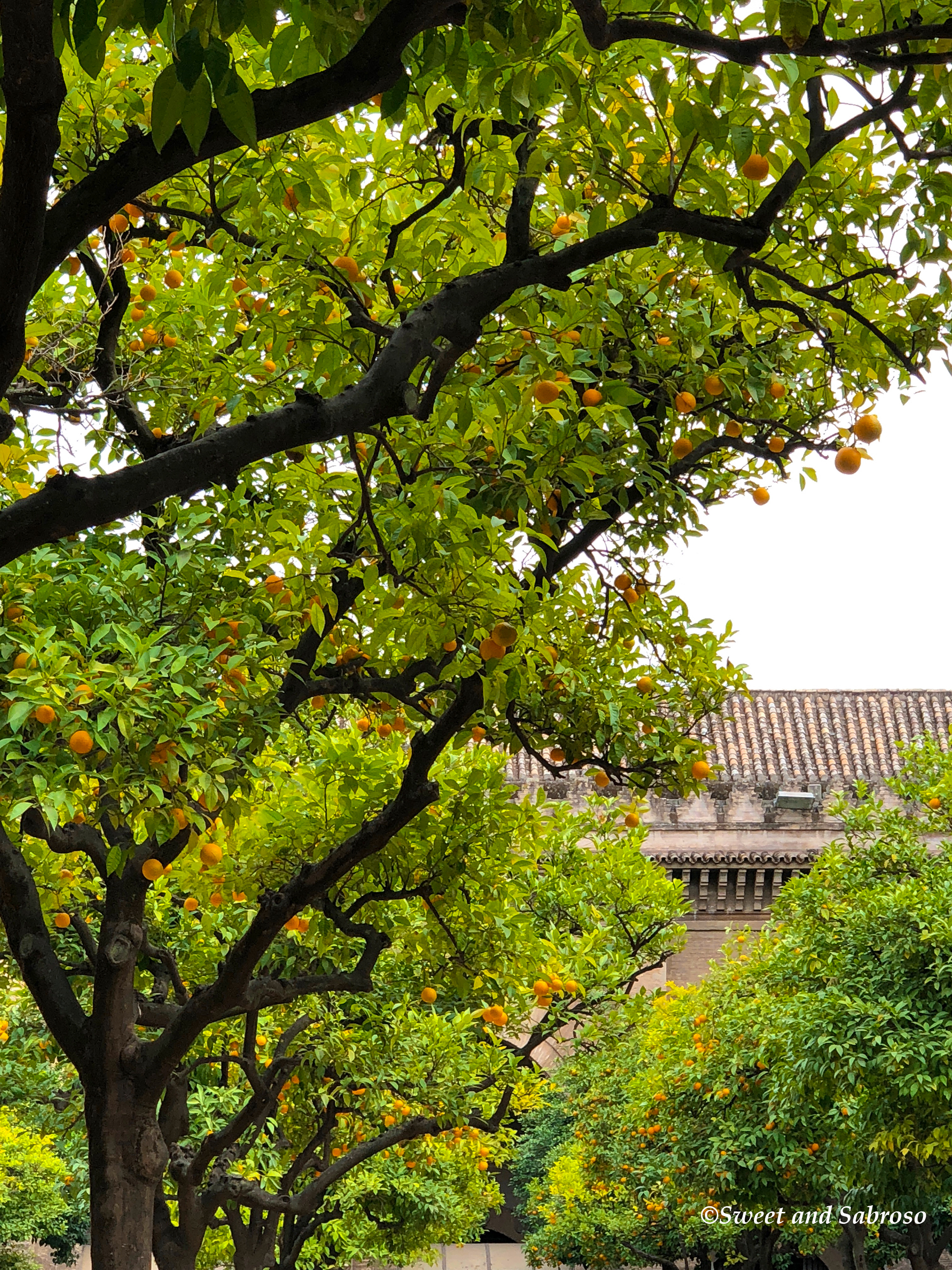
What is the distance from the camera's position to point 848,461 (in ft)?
13.1

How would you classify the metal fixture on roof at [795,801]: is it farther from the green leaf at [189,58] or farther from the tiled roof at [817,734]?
the green leaf at [189,58]

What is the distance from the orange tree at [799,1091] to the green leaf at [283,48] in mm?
8081

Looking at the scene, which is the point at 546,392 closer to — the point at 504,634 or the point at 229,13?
the point at 504,634

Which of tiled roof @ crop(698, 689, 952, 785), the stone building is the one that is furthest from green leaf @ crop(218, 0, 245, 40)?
tiled roof @ crop(698, 689, 952, 785)

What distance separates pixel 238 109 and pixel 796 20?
89 centimetres

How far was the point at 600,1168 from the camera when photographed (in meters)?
16.5

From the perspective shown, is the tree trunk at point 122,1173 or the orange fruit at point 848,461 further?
the tree trunk at point 122,1173

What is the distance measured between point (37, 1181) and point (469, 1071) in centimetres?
943

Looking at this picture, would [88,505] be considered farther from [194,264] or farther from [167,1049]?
[194,264]

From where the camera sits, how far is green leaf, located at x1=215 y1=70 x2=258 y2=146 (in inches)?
76.7

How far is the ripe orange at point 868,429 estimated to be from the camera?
13.1ft

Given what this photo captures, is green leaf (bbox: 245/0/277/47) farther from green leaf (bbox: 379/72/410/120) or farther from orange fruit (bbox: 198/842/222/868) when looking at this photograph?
orange fruit (bbox: 198/842/222/868)

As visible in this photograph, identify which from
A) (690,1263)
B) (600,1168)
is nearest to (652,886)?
(600,1168)

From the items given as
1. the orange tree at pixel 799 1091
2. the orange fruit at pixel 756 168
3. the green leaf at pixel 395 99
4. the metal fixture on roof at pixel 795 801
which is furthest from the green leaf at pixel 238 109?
the metal fixture on roof at pixel 795 801
